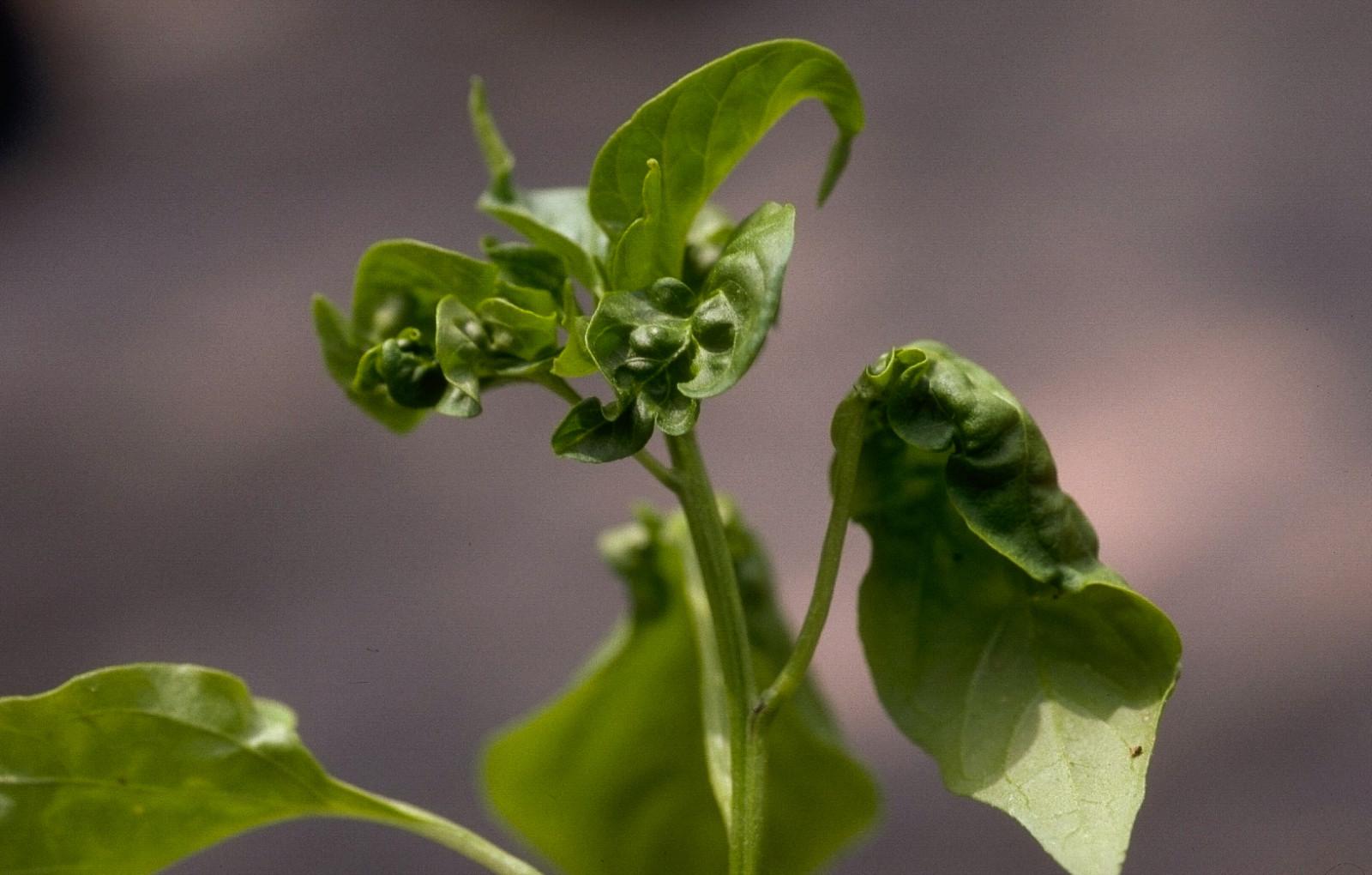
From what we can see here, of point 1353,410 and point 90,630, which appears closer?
point 1353,410

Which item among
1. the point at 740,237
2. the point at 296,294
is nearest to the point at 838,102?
the point at 740,237

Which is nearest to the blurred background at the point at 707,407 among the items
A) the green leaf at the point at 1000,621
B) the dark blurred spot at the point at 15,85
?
the dark blurred spot at the point at 15,85

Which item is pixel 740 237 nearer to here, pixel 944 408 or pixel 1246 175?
pixel 944 408

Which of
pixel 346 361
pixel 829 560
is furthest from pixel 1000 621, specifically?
pixel 346 361

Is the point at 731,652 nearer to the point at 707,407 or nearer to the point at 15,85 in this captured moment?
the point at 707,407

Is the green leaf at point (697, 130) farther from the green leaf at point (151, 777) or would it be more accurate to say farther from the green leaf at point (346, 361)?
the green leaf at point (151, 777)
